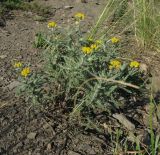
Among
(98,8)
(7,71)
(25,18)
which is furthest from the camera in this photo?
(98,8)

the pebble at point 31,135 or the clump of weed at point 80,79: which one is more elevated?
the clump of weed at point 80,79

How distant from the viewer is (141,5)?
3.54 meters

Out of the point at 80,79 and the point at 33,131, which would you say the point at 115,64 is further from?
the point at 33,131

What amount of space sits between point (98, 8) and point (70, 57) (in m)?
2.53

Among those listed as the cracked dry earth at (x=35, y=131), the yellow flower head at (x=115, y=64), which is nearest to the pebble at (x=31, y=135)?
the cracked dry earth at (x=35, y=131)

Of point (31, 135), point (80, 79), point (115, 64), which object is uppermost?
point (115, 64)

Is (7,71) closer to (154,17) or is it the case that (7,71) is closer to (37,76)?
(37,76)

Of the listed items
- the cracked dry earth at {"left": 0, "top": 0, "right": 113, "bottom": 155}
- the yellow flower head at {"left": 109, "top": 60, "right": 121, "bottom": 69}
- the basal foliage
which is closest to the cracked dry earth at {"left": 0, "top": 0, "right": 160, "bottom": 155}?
the cracked dry earth at {"left": 0, "top": 0, "right": 113, "bottom": 155}

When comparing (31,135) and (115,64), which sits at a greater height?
(115,64)

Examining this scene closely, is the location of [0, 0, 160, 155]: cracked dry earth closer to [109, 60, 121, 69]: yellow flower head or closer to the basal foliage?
the basal foliage

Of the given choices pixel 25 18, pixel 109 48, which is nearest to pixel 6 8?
pixel 25 18

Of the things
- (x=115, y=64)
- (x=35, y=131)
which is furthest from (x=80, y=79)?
(x=35, y=131)

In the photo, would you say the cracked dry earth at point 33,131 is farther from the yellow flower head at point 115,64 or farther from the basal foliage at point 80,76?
the yellow flower head at point 115,64

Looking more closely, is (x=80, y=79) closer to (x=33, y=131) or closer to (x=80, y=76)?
(x=80, y=76)
